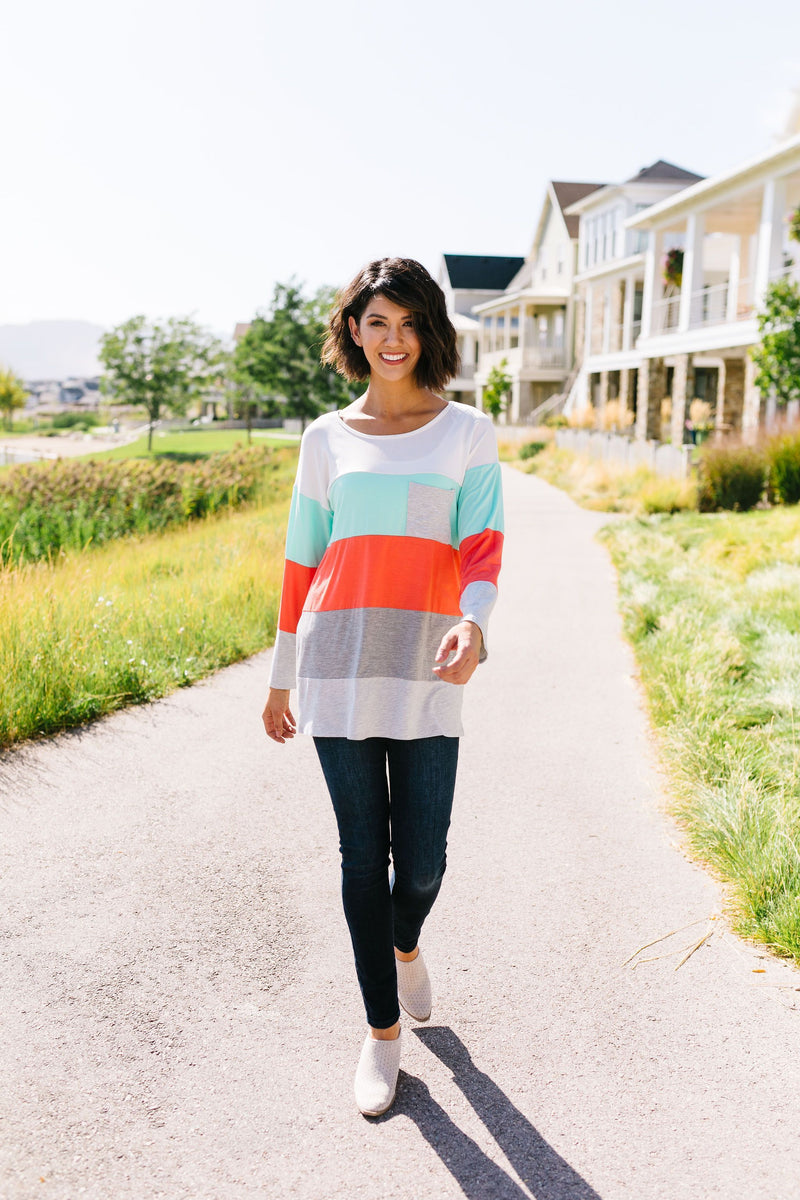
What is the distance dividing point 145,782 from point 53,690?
117cm

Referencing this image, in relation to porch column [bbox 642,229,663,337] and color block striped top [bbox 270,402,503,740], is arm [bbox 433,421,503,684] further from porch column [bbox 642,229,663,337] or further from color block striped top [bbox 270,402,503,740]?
porch column [bbox 642,229,663,337]

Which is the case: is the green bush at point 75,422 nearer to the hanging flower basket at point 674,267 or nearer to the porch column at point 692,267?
the hanging flower basket at point 674,267

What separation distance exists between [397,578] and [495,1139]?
1.39 m

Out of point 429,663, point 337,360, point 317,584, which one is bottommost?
point 429,663

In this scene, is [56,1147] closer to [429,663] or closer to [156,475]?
[429,663]

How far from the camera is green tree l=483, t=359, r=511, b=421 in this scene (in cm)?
4516

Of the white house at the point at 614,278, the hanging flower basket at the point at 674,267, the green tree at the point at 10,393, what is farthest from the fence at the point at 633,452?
the green tree at the point at 10,393

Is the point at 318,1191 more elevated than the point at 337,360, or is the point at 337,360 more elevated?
the point at 337,360

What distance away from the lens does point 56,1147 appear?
2447 millimetres

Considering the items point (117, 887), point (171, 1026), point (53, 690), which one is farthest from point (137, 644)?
point (171, 1026)

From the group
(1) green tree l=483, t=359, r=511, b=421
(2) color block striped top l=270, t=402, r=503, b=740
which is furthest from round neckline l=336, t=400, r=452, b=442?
(1) green tree l=483, t=359, r=511, b=421

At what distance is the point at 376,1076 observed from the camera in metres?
2.66

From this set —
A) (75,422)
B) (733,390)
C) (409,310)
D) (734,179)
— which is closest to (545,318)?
(733,390)

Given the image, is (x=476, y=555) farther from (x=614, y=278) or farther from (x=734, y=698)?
(x=614, y=278)
